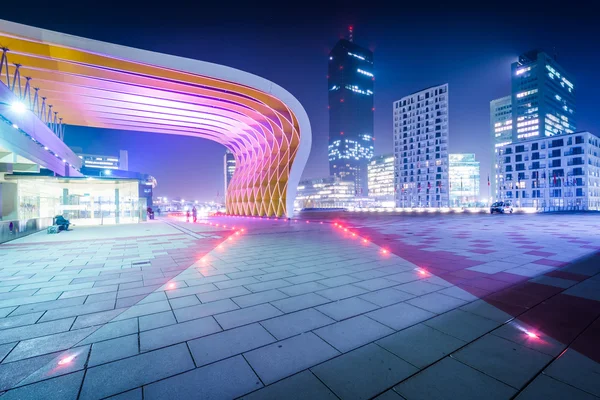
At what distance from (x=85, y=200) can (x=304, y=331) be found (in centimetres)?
3511

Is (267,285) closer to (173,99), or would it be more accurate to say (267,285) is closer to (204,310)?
(204,310)

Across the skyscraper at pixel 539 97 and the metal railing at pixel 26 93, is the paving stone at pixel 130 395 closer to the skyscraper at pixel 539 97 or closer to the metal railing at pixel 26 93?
the metal railing at pixel 26 93

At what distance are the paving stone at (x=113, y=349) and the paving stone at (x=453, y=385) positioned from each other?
3.12 m

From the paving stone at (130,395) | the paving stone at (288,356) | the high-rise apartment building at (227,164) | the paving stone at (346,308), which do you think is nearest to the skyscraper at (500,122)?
the high-rise apartment building at (227,164)

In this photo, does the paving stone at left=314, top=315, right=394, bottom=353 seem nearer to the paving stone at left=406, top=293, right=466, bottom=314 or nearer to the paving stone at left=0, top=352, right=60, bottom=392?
the paving stone at left=406, top=293, right=466, bottom=314

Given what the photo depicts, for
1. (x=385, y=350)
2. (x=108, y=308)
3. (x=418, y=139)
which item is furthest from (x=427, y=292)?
(x=418, y=139)

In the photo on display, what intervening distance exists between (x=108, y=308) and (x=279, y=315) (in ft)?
10.1

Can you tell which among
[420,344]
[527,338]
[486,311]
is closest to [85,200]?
[420,344]

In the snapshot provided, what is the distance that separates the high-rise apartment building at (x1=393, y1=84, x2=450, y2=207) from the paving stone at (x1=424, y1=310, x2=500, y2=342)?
319ft

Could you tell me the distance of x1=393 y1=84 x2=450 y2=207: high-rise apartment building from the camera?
3804 inches

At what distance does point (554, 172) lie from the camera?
74812mm

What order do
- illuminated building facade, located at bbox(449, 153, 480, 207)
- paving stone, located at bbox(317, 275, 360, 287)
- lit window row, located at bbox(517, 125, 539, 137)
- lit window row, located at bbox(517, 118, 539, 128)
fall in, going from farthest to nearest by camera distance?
illuminated building facade, located at bbox(449, 153, 480, 207)
lit window row, located at bbox(517, 125, 539, 137)
lit window row, located at bbox(517, 118, 539, 128)
paving stone, located at bbox(317, 275, 360, 287)

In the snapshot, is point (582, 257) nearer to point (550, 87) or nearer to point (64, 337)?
point (64, 337)

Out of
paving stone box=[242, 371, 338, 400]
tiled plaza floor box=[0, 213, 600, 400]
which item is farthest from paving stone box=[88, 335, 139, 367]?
paving stone box=[242, 371, 338, 400]
